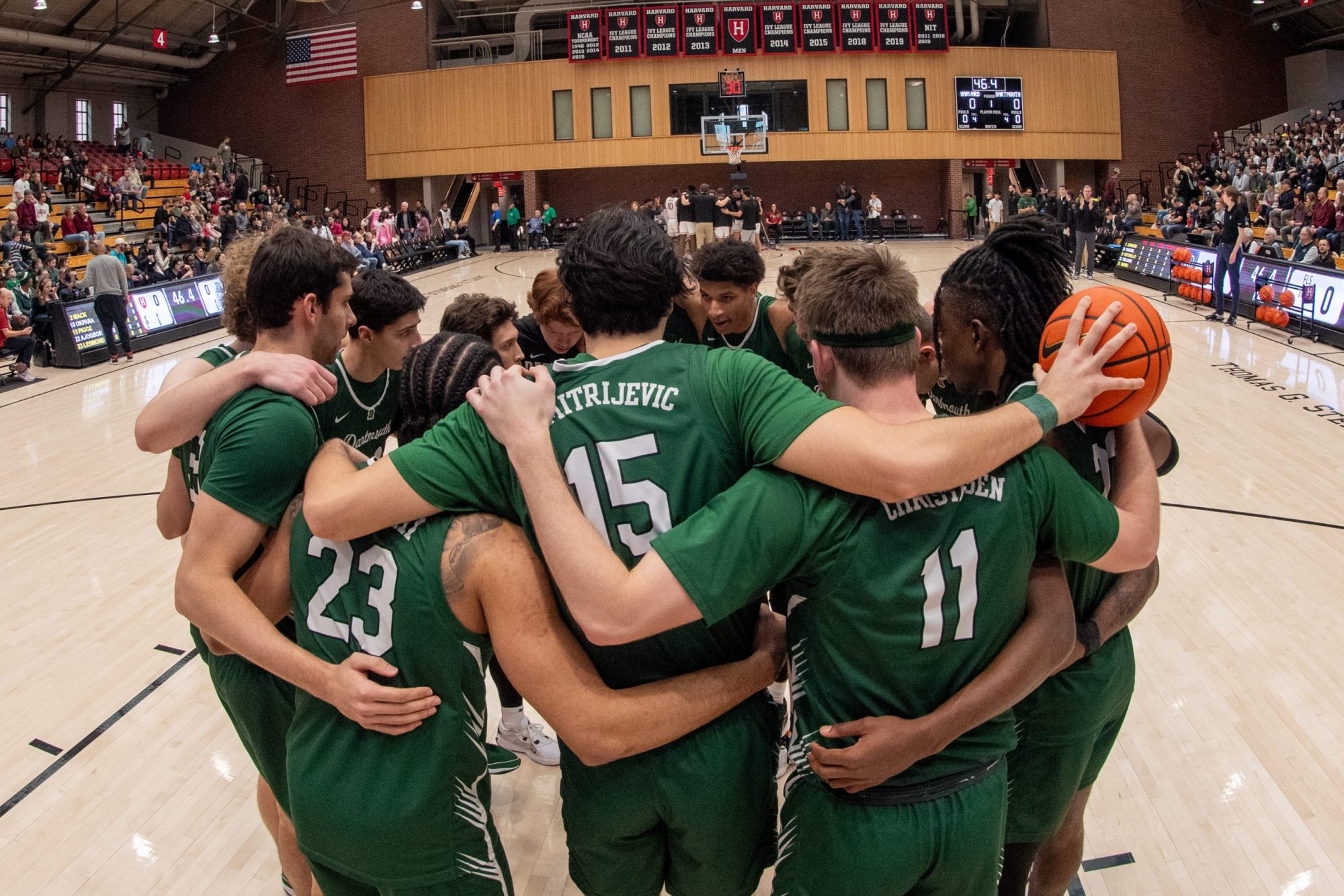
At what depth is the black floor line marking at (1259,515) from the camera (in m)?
6.71

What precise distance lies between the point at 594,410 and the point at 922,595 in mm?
738

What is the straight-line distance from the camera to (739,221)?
904 inches

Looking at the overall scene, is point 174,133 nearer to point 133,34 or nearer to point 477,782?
point 133,34

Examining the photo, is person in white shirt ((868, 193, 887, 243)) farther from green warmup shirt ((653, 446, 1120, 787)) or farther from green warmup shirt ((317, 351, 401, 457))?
green warmup shirt ((653, 446, 1120, 787))

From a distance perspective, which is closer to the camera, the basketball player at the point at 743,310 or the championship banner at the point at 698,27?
the basketball player at the point at 743,310

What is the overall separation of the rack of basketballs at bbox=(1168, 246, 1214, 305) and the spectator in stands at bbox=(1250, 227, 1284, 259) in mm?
687

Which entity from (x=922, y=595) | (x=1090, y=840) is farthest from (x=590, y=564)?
(x=1090, y=840)

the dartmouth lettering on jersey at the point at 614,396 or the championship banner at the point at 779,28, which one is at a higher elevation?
the championship banner at the point at 779,28

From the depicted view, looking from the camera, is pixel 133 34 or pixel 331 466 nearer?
pixel 331 466

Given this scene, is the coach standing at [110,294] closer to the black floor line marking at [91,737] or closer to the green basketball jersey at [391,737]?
the black floor line marking at [91,737]

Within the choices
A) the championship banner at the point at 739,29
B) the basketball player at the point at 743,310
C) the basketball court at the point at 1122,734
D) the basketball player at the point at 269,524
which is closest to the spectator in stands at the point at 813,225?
the championship banner at the point at 739,29

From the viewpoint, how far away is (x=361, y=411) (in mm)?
3555

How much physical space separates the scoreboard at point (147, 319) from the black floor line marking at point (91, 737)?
8.60 m

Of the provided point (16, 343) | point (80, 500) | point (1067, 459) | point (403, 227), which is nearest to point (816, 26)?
point (403, 227)
